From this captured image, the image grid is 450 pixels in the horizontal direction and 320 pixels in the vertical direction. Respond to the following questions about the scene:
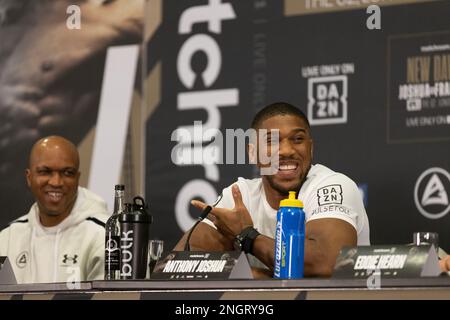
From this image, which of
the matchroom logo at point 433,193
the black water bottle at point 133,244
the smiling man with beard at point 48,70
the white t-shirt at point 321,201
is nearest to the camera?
the black water bottle at point 133,244

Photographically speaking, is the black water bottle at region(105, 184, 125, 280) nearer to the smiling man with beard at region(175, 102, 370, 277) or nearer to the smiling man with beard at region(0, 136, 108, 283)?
Answer: the smiling man with beard at region(175, 102, 370, 277)

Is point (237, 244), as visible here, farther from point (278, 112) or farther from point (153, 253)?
point (278, 112)

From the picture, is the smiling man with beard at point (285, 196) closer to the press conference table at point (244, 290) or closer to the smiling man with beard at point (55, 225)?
the press conference table at point (244, 290)

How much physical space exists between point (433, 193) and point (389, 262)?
5.35 ft

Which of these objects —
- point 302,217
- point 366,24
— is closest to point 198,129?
point 366,24

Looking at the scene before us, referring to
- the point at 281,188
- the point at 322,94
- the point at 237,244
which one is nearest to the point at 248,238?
the point at 237,244

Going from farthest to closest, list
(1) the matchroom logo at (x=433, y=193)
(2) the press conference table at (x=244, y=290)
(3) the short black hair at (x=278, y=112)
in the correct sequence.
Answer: (1) the matchroom logo at (x=433, y=193) → (3) the short black hair at (x=278, y=112) → (2) the press conference table at (x=244, y=290)

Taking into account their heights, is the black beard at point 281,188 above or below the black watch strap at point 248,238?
above

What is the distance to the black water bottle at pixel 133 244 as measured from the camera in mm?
2492

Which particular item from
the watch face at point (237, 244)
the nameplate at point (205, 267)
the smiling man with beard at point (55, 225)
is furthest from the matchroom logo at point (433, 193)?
the nameplate at point (205, 267)

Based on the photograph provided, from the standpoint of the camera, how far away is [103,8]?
171 inches

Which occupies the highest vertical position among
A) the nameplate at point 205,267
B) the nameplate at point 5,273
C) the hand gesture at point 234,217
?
the hand gesture at point 234,217

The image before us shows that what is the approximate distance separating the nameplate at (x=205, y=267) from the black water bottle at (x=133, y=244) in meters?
0.22
